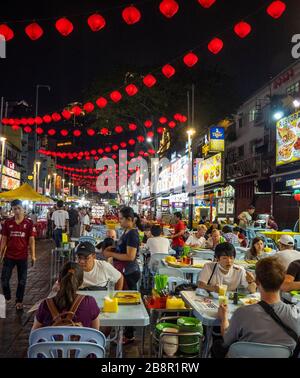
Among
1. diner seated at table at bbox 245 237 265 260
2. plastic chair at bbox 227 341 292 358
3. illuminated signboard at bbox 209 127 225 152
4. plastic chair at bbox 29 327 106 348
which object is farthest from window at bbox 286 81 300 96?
plastic chair at bbox 29 327 106 348

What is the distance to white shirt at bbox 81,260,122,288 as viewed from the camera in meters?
5.80

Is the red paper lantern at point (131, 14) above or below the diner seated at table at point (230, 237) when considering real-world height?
above

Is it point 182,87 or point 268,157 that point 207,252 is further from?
point 182,87

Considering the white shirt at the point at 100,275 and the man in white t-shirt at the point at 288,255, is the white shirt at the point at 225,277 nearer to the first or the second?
the white shirt at the point at 100,275

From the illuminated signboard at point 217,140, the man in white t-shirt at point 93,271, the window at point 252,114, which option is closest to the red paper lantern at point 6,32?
the man in white t-shirt at point 93,271

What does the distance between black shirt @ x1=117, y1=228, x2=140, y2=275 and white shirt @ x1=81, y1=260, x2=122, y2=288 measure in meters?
0.70

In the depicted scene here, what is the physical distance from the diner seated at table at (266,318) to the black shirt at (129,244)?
297cm

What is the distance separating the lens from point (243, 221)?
64.0 ft

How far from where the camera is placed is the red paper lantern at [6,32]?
8570mm

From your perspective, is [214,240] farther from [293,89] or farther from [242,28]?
[293,89]

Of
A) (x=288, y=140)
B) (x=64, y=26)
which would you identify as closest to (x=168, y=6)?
(x=64, y=26)

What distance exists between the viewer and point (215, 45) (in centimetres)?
984

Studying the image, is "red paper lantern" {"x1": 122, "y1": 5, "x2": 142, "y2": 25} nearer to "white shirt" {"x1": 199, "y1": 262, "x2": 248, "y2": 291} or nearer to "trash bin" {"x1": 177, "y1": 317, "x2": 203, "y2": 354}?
"white shirt" {"x1": 199, "y1": 262, "x2": 248, "y2": 291}
